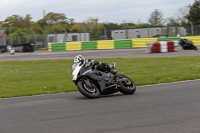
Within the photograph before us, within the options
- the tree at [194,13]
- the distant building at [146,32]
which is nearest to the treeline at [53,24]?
the tree at [194,13]

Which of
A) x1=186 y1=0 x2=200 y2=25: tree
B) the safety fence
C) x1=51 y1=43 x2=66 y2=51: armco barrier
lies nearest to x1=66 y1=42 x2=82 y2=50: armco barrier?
the safety fence

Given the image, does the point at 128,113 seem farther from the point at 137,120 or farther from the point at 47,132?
the point at 47,132

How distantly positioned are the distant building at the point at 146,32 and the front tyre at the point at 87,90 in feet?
88.7

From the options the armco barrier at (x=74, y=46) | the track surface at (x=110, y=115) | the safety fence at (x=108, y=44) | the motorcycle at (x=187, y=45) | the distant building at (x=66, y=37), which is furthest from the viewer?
the distant building at (x=66, y=37)

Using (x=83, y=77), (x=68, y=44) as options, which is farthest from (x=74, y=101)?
(x=68, y=44)

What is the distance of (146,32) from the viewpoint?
3650cm

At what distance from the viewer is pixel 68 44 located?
37125 mm

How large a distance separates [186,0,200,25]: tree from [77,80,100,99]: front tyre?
59.0 metres

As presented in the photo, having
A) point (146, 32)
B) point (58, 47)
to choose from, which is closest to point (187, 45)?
point (146, 32)

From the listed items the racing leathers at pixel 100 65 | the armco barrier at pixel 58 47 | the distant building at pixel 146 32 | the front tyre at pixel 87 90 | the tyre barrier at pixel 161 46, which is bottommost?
the front tyre at pixel 87 90

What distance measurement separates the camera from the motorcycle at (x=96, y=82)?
8156 mm

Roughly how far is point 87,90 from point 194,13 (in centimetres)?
6034

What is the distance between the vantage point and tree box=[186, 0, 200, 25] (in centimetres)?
6391

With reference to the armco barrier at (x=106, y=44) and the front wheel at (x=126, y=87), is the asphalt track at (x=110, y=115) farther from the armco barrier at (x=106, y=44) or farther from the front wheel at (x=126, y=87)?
the armco barrier at (x=106, y=44)
